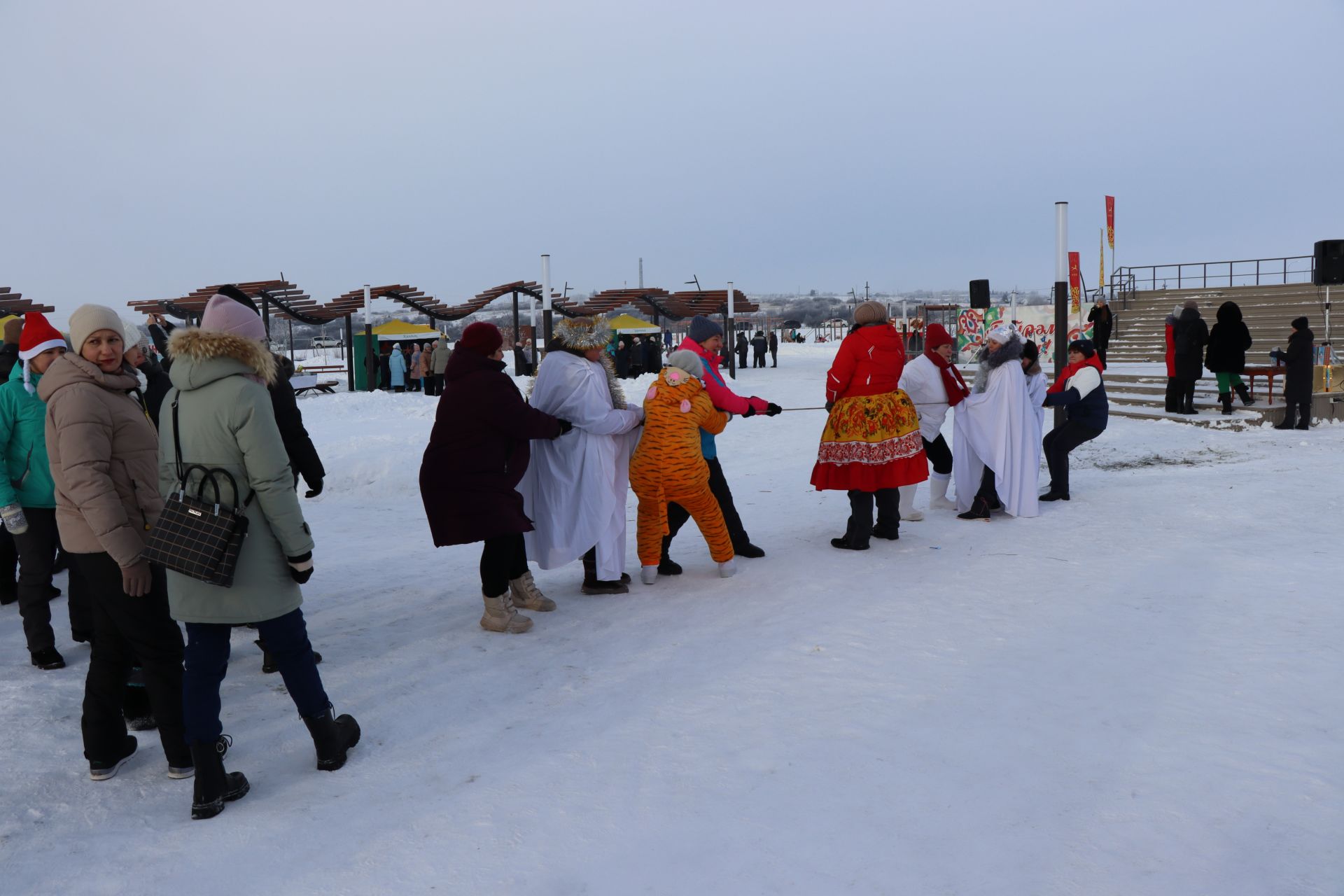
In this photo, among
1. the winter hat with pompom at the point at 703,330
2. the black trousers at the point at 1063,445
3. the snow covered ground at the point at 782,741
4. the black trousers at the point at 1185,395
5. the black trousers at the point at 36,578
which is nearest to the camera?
the snow covered ground at the point at 782,741

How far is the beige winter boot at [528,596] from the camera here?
5.12 metres

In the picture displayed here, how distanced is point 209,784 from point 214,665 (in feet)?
1.18

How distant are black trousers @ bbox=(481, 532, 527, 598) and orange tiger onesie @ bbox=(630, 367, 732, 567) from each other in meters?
0.85

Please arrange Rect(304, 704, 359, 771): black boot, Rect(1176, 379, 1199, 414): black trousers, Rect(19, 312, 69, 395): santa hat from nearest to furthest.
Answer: Rect(304, 704, 359, 771): black boot
Rect(19, 312, 69, 395): santa hat
Rect(1176, 379, 1199, 414): black trousers

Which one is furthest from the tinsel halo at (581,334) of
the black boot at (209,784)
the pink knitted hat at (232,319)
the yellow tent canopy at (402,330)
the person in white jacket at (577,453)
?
the yellow tent canopy at (402,330)

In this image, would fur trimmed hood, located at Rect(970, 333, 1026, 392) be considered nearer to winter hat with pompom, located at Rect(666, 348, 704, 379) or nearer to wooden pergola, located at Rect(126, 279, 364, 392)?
winter hat with pompom, located at Rect(666, 348, 704, 379)

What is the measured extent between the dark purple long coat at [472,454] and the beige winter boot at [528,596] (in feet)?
2.18

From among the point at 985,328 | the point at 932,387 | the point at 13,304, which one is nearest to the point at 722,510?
the point at 932,387

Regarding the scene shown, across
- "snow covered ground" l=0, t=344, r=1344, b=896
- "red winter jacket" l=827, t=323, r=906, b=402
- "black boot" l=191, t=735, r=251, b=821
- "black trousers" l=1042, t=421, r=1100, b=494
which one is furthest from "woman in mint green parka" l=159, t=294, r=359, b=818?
"black trousers" l=1042, t=421, r=1100, b=494

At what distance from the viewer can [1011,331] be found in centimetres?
715

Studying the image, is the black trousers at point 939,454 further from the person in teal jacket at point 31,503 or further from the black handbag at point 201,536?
the person in teal jacket at point 31,503

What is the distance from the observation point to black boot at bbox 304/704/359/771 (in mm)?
3260

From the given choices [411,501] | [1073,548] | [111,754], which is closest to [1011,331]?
[1073,548]

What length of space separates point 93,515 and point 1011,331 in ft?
19.9
